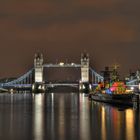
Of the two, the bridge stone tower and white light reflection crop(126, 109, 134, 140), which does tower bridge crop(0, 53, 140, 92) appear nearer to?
the bridge stone tower

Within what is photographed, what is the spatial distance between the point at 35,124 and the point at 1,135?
5026 millimetres

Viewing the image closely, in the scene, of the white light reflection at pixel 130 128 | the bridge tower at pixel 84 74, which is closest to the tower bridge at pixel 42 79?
the bridge tower at pixel 84 74

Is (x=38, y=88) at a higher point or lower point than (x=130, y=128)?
higher

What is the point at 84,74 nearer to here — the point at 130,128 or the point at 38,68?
the point at 38,68

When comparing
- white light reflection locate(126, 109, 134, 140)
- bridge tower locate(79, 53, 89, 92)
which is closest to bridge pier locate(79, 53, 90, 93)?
bridge tower locate(79, 53, 89, 92)

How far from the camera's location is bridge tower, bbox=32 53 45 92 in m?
127

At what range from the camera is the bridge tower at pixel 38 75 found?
127m

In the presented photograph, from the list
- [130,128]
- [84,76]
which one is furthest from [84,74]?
[130,128]

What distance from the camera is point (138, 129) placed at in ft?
80.9

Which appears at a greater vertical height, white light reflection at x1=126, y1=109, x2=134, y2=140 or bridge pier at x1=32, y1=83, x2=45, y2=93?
bridge pier at x1=32, y1=83, x2=45, y2=93

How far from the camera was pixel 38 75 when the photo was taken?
13562 centimetres

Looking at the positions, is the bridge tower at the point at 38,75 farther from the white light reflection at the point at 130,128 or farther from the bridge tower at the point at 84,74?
the white light reflection at the point at 130,128

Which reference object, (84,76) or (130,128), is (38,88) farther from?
(130,128)

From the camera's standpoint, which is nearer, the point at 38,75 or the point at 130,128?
the point at 130,128
